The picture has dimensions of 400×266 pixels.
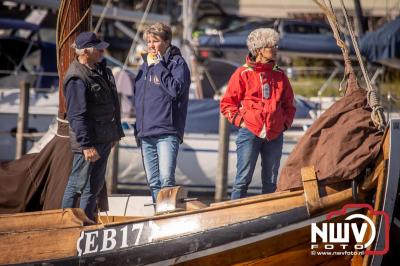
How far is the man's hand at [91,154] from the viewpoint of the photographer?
20.0ft

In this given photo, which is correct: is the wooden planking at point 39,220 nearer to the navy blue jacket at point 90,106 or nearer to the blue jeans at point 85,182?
the blue jeans at point 85,182

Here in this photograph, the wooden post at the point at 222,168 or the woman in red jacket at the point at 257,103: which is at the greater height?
the woman in red jacket at the point at 257,103

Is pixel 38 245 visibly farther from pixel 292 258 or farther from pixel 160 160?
pixel 292 258

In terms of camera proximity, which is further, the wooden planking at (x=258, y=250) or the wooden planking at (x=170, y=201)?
the wooden planking at (x=170, y=201)

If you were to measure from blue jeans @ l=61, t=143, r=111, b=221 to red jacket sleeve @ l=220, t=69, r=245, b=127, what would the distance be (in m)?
0.93

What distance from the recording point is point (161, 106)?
6410mm

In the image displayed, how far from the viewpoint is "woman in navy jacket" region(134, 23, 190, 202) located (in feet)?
21.0

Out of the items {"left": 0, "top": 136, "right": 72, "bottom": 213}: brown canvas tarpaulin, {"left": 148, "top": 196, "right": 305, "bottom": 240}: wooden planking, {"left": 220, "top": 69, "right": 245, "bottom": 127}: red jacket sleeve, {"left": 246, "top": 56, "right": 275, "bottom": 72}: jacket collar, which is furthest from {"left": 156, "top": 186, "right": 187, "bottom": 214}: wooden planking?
{"left": 246, "top": 56, "right": 275, "bottom": 72}: jacket collar

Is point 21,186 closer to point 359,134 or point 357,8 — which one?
point 359,134

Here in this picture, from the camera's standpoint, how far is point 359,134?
5.26 metres

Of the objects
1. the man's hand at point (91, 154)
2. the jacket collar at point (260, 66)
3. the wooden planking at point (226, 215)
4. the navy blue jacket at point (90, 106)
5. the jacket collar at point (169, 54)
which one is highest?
the jacket collar at point (169, 54)

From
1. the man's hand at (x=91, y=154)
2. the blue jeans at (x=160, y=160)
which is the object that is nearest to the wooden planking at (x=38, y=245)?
the man's hand at (x=91, y=154)

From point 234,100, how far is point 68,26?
139 centimetres

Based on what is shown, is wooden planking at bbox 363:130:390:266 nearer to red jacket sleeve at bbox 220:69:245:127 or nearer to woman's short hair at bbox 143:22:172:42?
red jacket sleeve at bbox 220:69:245:127
